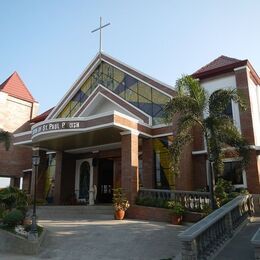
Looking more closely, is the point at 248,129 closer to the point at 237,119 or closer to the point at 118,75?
the point at 237,119

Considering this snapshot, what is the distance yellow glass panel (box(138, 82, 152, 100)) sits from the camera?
2080cm

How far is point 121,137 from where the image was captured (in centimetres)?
1838

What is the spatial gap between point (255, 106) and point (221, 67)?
131 inches

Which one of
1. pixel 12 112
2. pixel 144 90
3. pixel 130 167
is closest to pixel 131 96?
pixel 144 90

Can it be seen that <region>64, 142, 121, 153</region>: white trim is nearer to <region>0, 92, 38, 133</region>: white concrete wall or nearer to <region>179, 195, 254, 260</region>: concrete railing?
<region>0, 92, 38, 133</region>: white concrete wall

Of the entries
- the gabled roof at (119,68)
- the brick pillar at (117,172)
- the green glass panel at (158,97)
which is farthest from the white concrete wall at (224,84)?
the brick pillar at (117,172)

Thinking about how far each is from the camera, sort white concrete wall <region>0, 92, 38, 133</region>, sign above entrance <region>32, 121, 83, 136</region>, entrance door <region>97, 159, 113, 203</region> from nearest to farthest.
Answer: sign above entrance <region>32, 121, 83, 136</region>
entrance door <region>97, 159, 113, 203</region>
white concrete wall <region>0, 92, 38, 133</region>

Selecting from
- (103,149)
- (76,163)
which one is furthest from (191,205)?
(76,163)

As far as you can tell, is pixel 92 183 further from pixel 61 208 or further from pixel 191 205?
pixel 191 205

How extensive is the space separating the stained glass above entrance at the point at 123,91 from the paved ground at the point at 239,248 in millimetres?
10306

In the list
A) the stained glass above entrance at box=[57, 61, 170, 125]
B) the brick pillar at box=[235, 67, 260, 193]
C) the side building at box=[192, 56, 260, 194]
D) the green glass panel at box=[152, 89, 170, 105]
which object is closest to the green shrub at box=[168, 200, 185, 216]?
the side building at box=[192, 56, 260, 194]

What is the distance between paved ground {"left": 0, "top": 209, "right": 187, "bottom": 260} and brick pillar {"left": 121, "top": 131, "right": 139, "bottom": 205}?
2882 mm

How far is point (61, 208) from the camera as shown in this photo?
1888 cm

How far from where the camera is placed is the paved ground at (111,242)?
9844 millimetres
